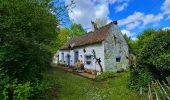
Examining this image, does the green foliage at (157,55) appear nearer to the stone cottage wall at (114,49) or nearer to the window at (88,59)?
the stone cottage wall at (114,49)

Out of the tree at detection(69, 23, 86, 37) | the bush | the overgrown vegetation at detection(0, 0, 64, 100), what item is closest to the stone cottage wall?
the bush

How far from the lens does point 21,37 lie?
13914 mm

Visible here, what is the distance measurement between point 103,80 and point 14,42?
11202 mm

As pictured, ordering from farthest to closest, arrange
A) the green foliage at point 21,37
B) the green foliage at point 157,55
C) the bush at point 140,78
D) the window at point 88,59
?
1. the window at point 88,59
2. the bush at point 140,78
3. the green foliage at point 157,55
4. the green foliage at point 21,37

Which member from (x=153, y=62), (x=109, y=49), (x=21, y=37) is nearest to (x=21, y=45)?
(x=21, y=37)

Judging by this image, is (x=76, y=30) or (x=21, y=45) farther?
(x=76, y=30)

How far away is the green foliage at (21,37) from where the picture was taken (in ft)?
42.9

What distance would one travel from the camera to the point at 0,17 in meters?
13.9

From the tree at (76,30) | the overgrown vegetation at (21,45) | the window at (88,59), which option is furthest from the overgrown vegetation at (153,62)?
the tree at (76,30)

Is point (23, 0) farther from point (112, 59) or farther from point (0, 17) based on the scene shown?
point (112, 59)

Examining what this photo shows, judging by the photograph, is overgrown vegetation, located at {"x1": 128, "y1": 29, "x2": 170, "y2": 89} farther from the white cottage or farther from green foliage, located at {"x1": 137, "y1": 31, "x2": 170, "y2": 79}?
the white cottage

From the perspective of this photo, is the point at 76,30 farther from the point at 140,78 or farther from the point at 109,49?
the point at 140,78

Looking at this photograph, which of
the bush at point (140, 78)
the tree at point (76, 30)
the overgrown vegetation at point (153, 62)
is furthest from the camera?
the tree at point (76, 30)

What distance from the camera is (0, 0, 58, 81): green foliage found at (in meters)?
13.1
